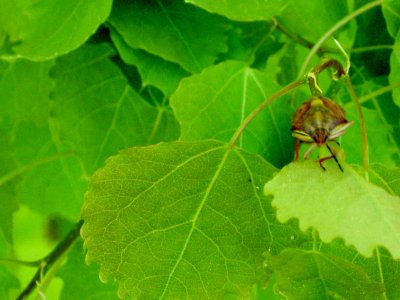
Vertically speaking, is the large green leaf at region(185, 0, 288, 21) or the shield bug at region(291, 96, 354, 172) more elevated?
the large green leaf at region(185, 0, 288, 21)

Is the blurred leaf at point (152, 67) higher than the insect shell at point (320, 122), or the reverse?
the insect shell at point (320, 122)

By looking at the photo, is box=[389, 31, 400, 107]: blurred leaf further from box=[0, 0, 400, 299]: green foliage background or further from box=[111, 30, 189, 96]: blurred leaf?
box=[111, 30, 189, 96]: blurred leaf

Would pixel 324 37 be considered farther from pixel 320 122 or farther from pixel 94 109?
pixel 94 109

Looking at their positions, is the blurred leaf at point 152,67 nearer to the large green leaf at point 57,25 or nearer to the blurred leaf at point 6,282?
the large green leaf at point 57,25

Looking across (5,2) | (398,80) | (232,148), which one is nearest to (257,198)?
(232,148)


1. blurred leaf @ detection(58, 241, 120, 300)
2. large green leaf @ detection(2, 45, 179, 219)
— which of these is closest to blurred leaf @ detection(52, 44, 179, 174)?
large green leaf @ detection(2, 45, 179, 219)

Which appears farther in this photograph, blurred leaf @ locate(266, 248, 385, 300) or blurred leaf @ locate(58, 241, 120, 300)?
blurred leaf @ locate(58, 241, 120, 300)

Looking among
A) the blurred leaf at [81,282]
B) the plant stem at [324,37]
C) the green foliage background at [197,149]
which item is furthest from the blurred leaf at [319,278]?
the blurred leaf at [81,282]
